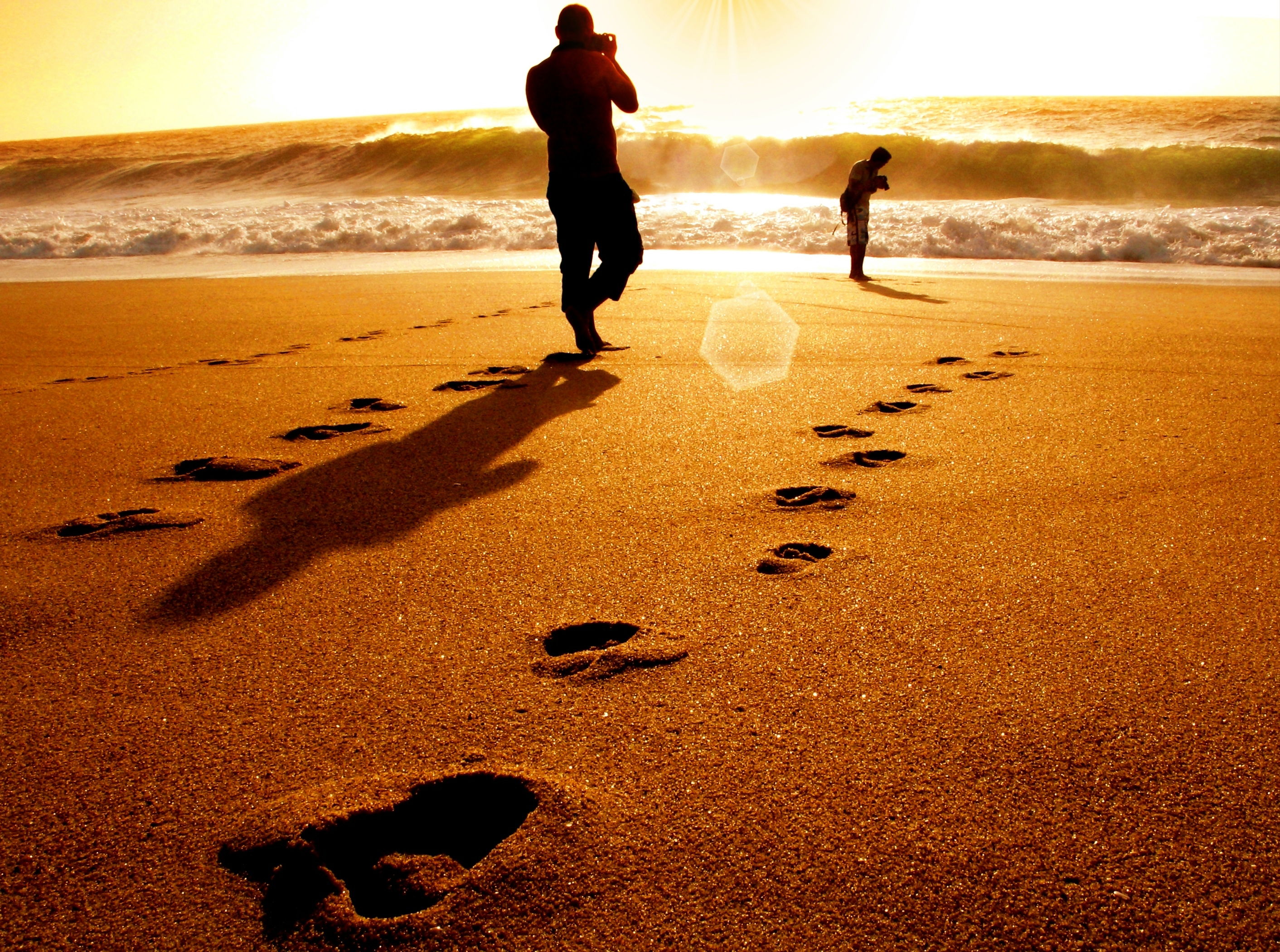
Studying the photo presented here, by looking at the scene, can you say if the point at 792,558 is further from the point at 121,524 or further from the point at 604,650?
the point at 121,524

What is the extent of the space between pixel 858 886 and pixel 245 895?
1.83ft

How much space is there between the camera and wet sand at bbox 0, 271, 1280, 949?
0.79 m

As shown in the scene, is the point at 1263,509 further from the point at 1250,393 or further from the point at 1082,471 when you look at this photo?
the point at 1250,393

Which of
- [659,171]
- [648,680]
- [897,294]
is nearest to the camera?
[648,680]

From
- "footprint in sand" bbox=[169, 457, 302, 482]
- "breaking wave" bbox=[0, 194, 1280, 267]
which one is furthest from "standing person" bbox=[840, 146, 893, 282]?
"footprint in sand" bbox=[169, 457, 302, 482]

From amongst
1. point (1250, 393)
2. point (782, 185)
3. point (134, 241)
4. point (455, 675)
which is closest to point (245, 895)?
point (455, 675)

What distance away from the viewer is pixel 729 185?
17281 mm

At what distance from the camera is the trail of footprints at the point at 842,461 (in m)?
1.49

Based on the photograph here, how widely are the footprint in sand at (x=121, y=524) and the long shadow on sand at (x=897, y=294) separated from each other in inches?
165

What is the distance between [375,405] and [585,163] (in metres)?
1.40

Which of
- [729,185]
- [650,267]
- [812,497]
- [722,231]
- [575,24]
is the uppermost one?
[729,185]

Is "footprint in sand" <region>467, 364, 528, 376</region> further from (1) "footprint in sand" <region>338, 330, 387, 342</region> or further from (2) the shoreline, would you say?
(2) the shoreline

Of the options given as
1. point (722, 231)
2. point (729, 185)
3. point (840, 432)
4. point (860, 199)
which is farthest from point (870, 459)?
point (729, 185)

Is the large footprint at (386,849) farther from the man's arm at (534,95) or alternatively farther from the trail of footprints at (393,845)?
the man's arm at (534,95)
